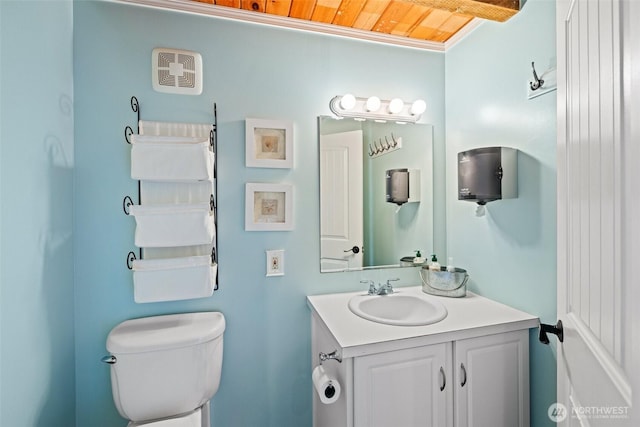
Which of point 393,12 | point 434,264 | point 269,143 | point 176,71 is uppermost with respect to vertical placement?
point 393,12

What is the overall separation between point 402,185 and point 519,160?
0.59 m

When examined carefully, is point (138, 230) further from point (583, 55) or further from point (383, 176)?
point (583, 55)

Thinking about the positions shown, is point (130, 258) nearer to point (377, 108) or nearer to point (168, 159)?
point (168, 159)

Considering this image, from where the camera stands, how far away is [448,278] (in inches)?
60.8

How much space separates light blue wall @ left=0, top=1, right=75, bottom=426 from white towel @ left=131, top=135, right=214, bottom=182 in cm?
30

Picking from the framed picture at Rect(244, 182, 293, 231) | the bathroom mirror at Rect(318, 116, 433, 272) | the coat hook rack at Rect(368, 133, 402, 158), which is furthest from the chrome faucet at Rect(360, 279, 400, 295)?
the coat hook rack at Rect(368, 133, 402, 158)

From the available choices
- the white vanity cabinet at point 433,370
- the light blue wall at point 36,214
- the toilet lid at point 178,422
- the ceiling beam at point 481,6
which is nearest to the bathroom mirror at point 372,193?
the white vanity cabinet at point 433,370

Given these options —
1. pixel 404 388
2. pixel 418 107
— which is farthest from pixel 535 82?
pixel 404 388

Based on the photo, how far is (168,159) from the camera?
122 centimetres

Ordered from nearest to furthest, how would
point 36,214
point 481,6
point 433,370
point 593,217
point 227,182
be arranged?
point 593,217 < point 36,214 < point 433,370 < point 481,6 < point 227,182

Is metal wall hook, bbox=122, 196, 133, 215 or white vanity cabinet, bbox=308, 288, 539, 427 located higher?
metal wall hook, bbox=122, 196, 133, 215

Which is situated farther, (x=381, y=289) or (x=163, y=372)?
(x=381, y=289)

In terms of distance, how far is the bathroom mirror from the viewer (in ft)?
5.25

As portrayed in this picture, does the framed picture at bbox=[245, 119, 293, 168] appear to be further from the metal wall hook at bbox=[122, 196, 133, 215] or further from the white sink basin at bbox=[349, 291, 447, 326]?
the white sink basin at bbox=[349, 291, 447, 326]
